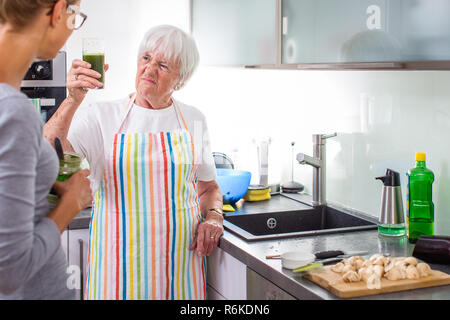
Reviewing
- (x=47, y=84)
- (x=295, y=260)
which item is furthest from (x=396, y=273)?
(x=47, y=84)

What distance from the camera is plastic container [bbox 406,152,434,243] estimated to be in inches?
61.2

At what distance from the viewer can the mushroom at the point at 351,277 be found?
48.0 inches

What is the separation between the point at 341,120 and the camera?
2.12 meters

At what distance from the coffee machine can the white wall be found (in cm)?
20

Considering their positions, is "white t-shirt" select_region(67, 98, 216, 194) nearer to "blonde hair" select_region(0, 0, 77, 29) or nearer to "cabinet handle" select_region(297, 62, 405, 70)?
"cabinet handle" select_region(297, 62, 405, 70)

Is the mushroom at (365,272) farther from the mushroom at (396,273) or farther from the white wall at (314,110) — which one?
the white wall at (314,110)

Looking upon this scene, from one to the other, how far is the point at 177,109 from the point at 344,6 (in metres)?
0.61

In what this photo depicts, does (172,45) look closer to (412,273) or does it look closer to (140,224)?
(140,224)

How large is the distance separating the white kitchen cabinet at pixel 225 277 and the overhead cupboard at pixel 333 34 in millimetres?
657

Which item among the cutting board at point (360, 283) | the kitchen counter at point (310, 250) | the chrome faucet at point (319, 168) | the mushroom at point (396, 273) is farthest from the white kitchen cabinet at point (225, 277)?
the chrome faucet at point (319, 168)

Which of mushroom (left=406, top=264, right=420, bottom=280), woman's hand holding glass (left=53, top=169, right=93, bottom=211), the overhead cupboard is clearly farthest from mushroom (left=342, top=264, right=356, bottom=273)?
woman's hand holding glass (left=53, top=169, right=93, bottom=211)

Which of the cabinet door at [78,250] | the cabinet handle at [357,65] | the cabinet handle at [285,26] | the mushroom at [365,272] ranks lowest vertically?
the cabinet door at [78,250]

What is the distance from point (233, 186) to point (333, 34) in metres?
0.74
